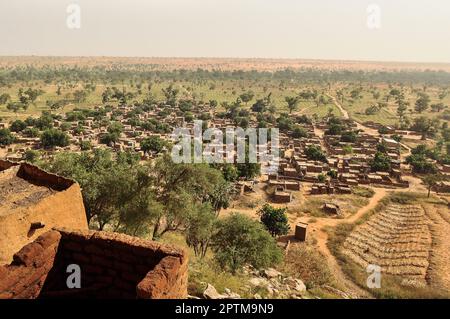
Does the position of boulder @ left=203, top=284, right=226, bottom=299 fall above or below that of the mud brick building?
below

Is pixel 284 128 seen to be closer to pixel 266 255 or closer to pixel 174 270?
pixel 266 255

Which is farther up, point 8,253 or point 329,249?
point 8,253

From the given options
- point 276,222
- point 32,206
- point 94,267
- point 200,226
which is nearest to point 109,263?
point 94,267

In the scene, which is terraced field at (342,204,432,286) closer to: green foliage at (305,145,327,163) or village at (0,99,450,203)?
village at (0,99,450,203)

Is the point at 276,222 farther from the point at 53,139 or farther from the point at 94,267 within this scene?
the point at 53,139

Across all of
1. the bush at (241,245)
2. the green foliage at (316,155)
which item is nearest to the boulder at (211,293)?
the bush at (241,245)

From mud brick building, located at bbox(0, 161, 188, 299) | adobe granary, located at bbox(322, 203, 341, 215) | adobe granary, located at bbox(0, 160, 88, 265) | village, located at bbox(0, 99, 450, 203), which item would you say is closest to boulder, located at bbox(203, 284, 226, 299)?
mud brick building, located at bbox(0, 161, 188, 299)

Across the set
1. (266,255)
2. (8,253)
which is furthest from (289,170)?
(8,253)
